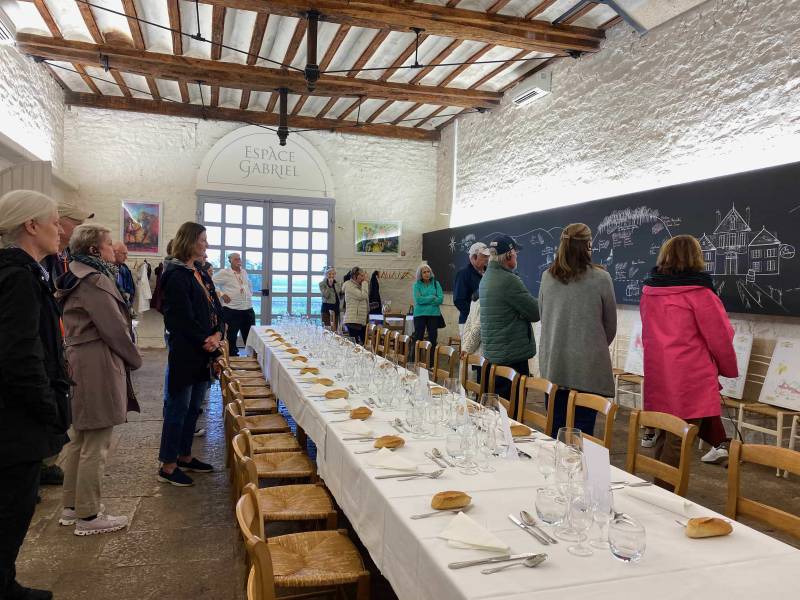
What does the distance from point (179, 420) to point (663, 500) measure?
305 cm

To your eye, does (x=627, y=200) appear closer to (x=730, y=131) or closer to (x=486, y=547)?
(x=730, y=131)

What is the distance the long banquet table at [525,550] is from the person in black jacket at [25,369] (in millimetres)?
1156

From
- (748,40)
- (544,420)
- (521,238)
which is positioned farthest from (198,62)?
(544,420)

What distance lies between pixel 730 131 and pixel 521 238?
3513 mm

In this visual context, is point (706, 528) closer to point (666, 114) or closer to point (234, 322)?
point (666, 114)

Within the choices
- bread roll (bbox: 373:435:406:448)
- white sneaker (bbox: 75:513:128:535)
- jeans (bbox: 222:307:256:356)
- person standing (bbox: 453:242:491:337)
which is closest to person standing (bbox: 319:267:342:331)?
jeans (bbox: 222:307:256:356)

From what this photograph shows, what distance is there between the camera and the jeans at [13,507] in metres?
2.12

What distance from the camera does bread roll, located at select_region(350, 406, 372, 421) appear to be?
287 cm

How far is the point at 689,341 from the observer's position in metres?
3.31

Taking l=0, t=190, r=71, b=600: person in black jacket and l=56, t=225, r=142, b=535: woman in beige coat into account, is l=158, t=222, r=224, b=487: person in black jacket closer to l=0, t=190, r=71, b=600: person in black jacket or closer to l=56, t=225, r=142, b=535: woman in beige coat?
l=56, t=225, r=142, b=535: woman in beige coat

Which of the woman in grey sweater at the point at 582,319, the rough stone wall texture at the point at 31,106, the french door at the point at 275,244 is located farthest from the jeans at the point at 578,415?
the french door at the point at 275,244

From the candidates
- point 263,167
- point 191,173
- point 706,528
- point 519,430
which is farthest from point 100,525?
point 263,167

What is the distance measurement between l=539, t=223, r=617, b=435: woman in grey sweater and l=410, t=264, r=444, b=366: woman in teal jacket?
533 cm

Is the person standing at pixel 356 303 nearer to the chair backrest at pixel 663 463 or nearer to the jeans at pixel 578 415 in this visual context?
the jeans at pixel 578 415
